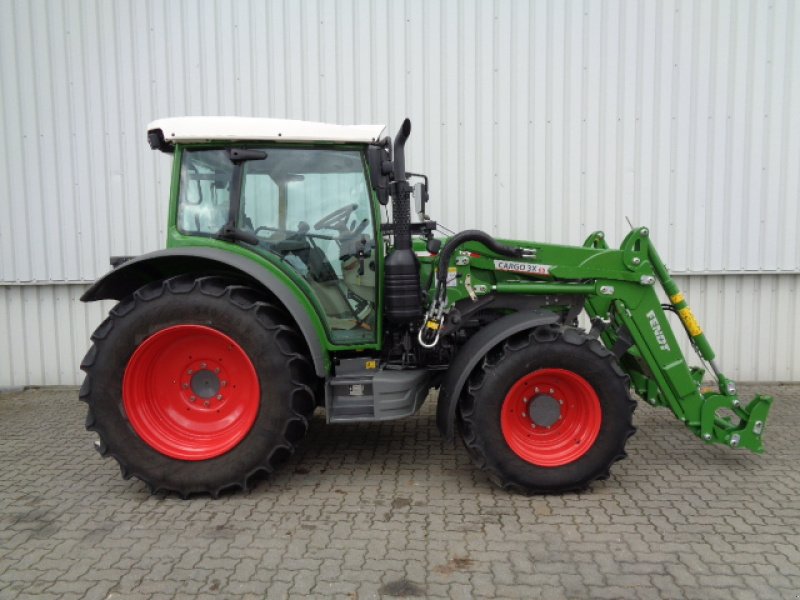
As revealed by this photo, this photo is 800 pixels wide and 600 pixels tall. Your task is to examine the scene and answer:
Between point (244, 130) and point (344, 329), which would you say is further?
point (344, 329)

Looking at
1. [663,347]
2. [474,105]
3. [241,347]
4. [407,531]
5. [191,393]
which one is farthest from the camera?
[474,105]

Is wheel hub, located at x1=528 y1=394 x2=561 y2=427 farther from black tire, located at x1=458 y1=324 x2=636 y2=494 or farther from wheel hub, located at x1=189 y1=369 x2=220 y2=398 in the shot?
A: wheel hub, located at x1=189 y1=369 x2=220 y2=398

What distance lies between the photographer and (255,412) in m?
3.24

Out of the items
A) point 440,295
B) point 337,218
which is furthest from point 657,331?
point 337,218

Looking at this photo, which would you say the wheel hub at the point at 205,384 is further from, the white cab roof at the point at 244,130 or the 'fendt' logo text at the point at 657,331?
the 'fendt' logo text at the point at 657,331

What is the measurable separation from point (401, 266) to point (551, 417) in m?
1.23

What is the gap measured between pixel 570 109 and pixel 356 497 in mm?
4081

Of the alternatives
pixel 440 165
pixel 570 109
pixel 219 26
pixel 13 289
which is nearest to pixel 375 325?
pixel 440 165

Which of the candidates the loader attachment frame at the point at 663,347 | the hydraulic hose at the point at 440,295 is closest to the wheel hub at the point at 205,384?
the hydraulic hose at the point at 440,295

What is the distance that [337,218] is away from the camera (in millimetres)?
3490

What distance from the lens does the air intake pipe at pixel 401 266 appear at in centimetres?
336

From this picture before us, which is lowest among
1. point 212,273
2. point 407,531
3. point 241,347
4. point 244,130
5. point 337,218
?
point 407,531

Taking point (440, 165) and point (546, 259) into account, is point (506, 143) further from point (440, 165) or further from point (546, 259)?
point (546, 259)

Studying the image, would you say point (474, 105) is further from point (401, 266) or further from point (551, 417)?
point (551, 417)
